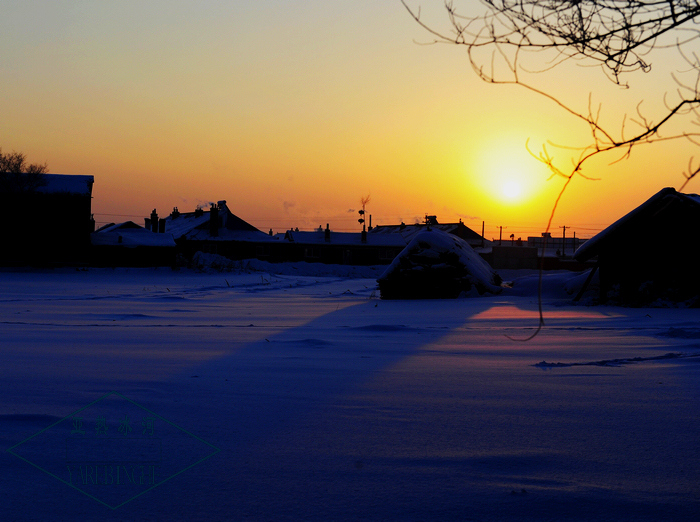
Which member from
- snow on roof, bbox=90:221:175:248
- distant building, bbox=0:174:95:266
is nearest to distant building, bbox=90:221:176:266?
snow on roof, bbox=90:221:175:248

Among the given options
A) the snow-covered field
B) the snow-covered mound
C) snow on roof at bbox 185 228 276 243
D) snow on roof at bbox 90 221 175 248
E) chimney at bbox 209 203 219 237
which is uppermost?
chimney at bbox 209 203 219 237

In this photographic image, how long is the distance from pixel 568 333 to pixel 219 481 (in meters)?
6.94

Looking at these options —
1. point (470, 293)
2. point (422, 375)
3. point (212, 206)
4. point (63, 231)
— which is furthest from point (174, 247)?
point (422, 375)

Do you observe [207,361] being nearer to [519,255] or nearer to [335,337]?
[335,337]

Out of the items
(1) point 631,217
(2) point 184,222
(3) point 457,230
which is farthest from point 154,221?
(1) point 631,217

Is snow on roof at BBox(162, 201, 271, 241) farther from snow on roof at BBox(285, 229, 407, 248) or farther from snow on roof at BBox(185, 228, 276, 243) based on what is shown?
snow on roof at BBox(285, 229, 407, 248)

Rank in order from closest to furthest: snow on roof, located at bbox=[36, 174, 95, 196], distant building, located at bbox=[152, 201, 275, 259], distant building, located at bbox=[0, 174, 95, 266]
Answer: distant building, located at bbox=[0, 174, 95, 266]
snow on roof, located at bbox=[36, 174, 95, 196]
distant building, located at bbox=[152, 201, 275, 259]

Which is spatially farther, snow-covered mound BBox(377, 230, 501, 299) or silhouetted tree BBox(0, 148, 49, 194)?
silhouetted tree BBox(0, 148, 49, 194)

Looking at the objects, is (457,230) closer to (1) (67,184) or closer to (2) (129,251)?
(2) (129,251)

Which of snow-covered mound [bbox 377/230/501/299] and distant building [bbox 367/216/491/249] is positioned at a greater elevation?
distant building [bbox 367/216/491/249]

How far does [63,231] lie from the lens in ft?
129

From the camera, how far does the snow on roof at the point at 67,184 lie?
39875 mm

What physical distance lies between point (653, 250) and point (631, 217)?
1009mm

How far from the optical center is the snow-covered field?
233 cm
